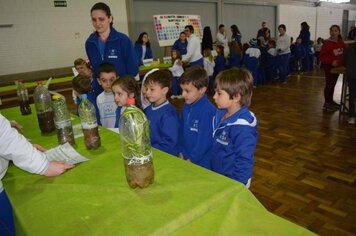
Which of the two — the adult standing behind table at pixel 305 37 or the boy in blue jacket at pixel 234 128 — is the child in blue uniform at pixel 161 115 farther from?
the adult standing behind table at pixel 305 37

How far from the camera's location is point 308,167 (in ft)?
9.40

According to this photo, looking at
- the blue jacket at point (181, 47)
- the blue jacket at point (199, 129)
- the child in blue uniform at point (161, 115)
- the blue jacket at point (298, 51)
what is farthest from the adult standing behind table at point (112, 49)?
the blue jacket at point (298, 51)

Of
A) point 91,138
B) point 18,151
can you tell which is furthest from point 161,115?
point 18,151

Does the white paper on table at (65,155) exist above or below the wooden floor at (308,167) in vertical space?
above

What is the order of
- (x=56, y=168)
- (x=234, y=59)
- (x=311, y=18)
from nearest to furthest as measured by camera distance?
(x=56, y=168)
(x=234, y=59)
(x=311, y=18)

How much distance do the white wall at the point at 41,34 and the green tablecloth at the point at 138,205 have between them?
5305 mm

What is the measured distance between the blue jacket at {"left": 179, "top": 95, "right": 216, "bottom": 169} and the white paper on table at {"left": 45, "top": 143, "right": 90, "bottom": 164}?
711 mm

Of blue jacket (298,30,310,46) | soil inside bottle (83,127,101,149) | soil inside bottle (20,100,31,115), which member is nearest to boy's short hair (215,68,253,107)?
soil inside bottle (83,127,101,149)

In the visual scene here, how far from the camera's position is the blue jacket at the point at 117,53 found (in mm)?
2514

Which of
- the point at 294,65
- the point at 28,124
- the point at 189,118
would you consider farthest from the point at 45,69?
the point at 294,65

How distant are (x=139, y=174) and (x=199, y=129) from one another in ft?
2.76

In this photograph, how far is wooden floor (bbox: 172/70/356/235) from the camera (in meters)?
2.12

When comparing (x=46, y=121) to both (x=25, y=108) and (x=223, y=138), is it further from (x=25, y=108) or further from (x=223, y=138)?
(x=223, y=138)

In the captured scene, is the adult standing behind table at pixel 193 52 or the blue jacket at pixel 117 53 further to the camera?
the adult standing behind table at pixel 193 52
